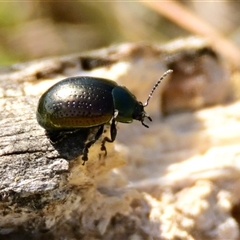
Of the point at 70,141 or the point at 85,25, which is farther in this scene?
the point at 85,25

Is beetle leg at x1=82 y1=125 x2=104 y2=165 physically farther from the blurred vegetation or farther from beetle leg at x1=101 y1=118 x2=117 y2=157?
the blurred vegetation

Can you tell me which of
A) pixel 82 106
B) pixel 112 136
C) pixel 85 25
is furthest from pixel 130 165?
pixel 85 25

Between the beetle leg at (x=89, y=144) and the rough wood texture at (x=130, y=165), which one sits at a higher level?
the beetle leg at (x=89, y=144)

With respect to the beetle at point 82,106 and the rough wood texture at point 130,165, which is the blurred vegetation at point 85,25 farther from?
the beetle at point 82,106

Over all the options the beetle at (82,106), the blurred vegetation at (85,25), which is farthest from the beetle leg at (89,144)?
the blurred vegetation at (85,25)

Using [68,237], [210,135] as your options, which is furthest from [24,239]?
[210,135]

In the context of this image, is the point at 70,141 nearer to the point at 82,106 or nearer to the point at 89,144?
the point at 89,144
